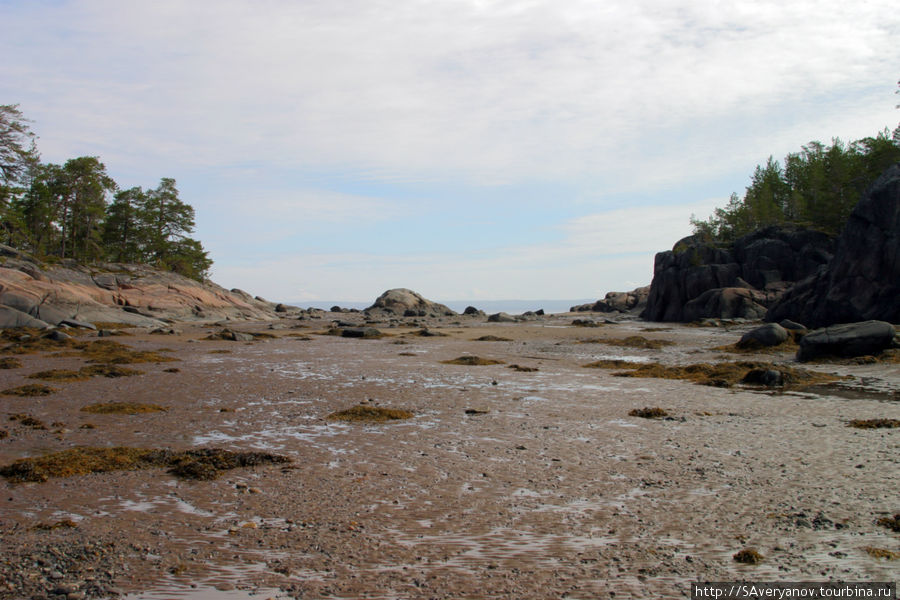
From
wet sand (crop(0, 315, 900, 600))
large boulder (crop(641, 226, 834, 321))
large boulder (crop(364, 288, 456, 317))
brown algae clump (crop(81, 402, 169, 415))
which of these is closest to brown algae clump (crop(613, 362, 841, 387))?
wet sand (crop(0, 315, 900, 600))

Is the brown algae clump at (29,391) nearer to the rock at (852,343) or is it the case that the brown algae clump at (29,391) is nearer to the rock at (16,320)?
the rock at (852,343)

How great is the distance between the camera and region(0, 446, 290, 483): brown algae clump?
708 cm

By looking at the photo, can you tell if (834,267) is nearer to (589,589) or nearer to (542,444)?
(542,444)

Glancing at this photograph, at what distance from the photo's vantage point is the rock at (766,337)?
976 inches

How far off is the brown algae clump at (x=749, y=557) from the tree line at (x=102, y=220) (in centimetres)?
5576

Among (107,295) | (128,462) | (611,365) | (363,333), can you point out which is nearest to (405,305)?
(107,295)

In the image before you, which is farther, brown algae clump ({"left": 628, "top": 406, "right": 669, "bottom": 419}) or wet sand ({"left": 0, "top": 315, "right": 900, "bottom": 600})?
brown algae clump ({"left": 628, "top": 406, "right": 669, "bottom": 419})

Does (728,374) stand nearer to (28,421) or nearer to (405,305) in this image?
(28,421)

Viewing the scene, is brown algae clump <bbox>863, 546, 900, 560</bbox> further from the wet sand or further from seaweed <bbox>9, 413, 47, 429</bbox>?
seaweed <bbox>9, 413, 47, 429</bbox>

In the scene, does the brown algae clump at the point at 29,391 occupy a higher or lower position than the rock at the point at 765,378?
lower

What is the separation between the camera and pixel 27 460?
24.4ft

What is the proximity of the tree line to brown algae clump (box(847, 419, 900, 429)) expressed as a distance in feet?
182

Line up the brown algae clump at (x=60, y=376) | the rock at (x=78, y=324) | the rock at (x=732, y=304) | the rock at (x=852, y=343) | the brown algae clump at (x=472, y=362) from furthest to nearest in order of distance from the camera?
the rock at (x=732, y=304), the rock at (x=78, y=324), the brown algae clump at (x=472, y=362), the rock at (x=852, y=343), the brown algae clump at (x=60, y=376)

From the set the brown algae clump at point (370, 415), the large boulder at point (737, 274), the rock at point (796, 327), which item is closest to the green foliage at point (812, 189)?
the large boulder at point (737, 274)
